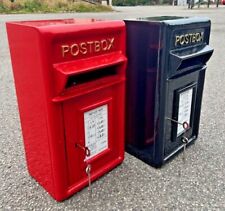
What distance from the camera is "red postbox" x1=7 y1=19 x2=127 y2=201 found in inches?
55.8

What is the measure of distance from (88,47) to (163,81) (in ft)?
1.92

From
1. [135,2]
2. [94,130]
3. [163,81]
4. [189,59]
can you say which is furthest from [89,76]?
[135,2]

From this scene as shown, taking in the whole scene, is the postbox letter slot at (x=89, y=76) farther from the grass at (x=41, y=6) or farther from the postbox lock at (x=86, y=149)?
the grass at (x=41, y=6)

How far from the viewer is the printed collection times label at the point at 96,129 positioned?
1757mm

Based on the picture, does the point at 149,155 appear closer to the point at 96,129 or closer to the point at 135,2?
the point at 96,129

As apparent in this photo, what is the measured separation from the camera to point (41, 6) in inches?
811

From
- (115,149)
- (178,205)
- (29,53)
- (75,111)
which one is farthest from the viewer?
(115,149)

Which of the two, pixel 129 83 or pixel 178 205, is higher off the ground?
pixel 129 83

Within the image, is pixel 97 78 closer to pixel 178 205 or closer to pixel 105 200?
pixel 105 200

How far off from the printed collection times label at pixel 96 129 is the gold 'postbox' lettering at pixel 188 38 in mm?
659

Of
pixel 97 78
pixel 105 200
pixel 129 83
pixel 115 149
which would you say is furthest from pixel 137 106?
pixel 105 200

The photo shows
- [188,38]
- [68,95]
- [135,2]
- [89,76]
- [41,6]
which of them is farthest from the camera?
[135,2]

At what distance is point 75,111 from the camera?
1633 millimetres

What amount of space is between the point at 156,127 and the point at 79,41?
88 cm
